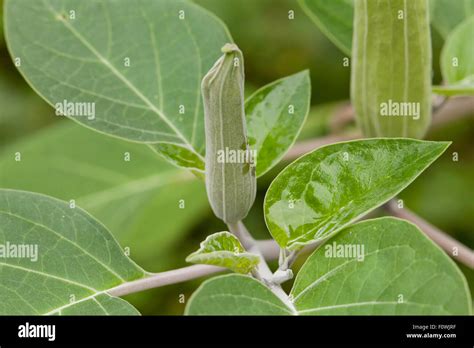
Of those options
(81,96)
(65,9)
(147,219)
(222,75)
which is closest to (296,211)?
(222,75)

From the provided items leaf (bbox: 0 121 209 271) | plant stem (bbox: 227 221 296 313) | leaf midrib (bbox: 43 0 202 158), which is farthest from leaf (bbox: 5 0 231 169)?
leaf (bbox: 0 121 209 271)

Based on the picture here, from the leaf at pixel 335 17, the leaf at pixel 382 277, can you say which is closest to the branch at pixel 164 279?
the leaf at pixel 382 277

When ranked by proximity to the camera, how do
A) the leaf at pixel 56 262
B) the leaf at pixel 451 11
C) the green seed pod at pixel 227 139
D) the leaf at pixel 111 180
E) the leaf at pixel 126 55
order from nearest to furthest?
the green seed pod at pixel 227 139 → the leaf at pixel 56 262 → the leaf at pixel 126 55 → the leaf at pixel 451 11 → the leaf at pixel 111 180

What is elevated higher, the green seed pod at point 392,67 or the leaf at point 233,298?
the green seed pod at point 392,67

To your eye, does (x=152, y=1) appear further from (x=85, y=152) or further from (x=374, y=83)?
(x=85, y=152)

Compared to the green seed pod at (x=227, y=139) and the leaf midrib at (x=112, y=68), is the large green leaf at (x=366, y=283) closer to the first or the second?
the green seed pod at (x=227, y=139)

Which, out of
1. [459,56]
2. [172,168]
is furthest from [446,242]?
[172,168]
